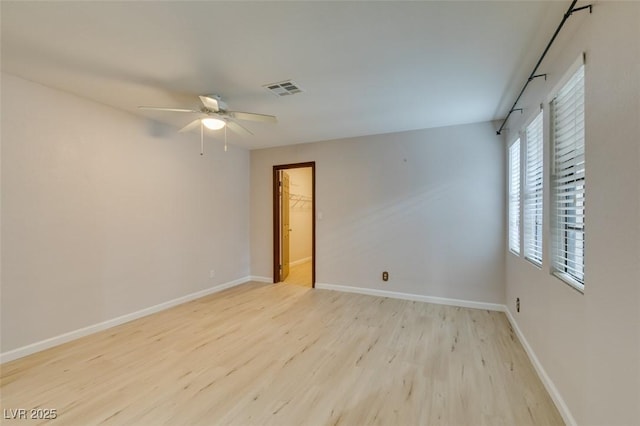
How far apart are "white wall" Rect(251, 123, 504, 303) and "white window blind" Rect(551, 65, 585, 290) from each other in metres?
1.74

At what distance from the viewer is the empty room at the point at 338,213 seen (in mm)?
1670

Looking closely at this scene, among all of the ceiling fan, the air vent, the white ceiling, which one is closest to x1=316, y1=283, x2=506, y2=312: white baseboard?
the white ceiling

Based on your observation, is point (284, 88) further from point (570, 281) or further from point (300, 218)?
point (300, 218)

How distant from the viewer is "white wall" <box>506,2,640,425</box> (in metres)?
1.18

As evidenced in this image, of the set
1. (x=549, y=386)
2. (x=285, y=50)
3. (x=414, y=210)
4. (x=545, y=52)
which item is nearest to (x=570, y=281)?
(x=549, y=386)

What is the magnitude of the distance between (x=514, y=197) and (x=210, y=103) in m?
3.55

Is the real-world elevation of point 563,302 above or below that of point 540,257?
below

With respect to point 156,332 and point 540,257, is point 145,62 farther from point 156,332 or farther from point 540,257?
point 540,257

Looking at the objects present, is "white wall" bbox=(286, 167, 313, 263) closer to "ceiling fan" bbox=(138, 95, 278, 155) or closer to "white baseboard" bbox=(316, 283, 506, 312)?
"white baseboard" bbox=(316, 283, 506, 312)

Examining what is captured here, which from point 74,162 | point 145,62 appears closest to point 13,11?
point 145,62

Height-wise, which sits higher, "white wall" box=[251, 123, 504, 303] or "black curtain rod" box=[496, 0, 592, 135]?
"black curtain rod" box=[496, 0, 592, 135]

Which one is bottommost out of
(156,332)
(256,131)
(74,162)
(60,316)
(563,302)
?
(156,332)

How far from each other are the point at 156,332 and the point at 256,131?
2942 mm

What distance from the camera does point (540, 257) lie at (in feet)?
8.00
